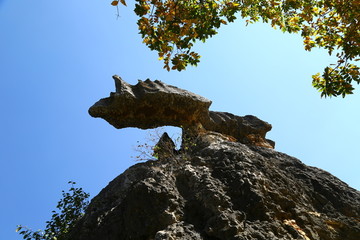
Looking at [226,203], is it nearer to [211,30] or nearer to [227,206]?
[227,206]

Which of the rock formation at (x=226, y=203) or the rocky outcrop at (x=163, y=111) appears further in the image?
the rocky outcrop at (x=163, y=111)

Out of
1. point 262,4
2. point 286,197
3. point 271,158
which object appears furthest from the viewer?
point 262,4

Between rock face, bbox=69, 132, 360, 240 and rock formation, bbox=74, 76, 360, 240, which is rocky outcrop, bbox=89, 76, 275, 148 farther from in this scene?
Answer: rock face, bbox=69, 132, 360, 240

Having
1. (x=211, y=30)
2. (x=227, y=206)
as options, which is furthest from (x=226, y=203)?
(x=211, y=30)

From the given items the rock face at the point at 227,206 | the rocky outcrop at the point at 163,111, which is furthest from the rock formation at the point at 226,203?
the rocky outcrop at the point at 163,111

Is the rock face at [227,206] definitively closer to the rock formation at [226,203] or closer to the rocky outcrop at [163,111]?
the rock formation at [226,203]

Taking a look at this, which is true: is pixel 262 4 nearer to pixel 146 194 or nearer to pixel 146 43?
pixel 146 43

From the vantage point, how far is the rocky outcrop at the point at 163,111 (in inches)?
396

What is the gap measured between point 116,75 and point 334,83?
689cm

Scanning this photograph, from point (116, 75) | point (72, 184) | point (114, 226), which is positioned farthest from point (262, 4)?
point (72, 184)

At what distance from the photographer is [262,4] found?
9.27 m

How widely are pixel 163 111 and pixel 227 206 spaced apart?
6347mm

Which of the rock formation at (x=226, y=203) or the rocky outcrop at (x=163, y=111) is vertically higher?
Answer: the rocky outcrop at (x=163, y=111)

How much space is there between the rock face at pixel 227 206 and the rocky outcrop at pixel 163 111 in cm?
392
